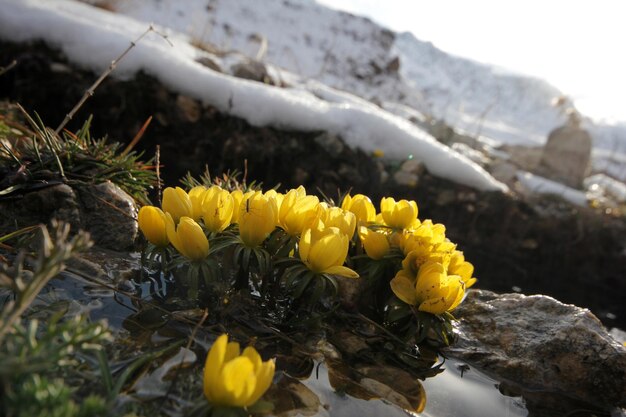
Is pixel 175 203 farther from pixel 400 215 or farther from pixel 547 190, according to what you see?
pixel 547 190

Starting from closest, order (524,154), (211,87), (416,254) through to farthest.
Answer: (416,254)
(211,87)
(524,154)

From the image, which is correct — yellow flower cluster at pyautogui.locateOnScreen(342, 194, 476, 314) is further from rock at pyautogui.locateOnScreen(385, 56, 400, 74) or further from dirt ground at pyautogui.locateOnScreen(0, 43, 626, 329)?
rock at pyautogui.locateOnScreen(385, 56, 400, 74)

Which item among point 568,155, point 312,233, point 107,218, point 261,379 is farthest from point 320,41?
point 261,379

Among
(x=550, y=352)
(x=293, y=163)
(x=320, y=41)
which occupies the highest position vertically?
(x=320, y=41)

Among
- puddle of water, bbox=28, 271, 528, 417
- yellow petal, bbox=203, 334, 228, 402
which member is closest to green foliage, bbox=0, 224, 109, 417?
yellow petal, bbox=203, 334, 228, 402

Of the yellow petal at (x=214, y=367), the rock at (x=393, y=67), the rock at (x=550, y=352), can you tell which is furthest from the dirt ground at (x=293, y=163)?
the rock at (x=393, y=67)

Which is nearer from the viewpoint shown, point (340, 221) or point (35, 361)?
point (35, 361)
